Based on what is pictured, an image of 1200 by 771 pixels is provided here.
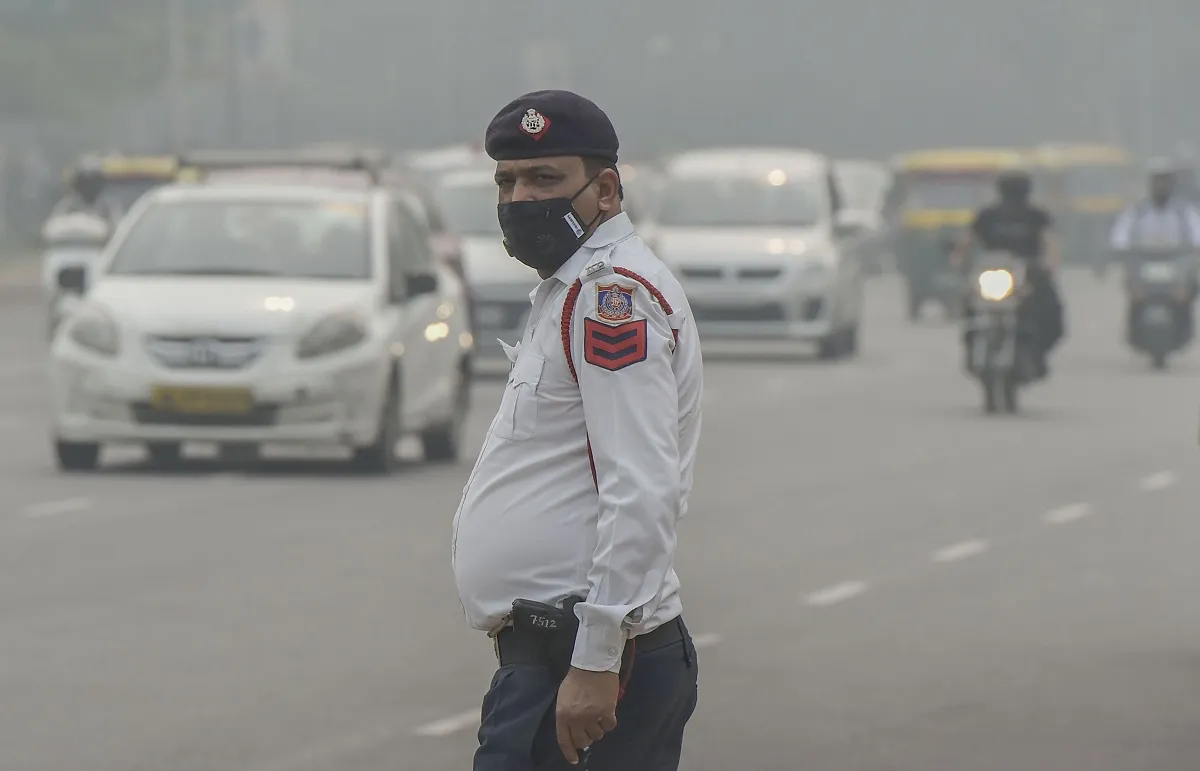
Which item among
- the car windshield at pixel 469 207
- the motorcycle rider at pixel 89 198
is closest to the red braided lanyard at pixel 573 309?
the motorcycle rider at pixel 89 198

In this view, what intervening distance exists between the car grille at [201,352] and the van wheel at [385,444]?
781mm

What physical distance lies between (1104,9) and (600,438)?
9713 centimetres

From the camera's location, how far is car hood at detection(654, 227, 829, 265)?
1104 inches

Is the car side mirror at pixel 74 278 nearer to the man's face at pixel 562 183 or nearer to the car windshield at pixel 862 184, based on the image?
the man's face at pixel 562 183

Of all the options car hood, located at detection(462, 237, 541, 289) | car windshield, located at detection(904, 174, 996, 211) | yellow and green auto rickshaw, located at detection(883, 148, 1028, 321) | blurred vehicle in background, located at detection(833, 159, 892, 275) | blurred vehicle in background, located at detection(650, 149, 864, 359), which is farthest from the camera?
blurred vehicle in background, located at detection(833, 159, 892, 275)

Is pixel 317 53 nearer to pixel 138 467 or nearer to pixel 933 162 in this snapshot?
pixel 933 162

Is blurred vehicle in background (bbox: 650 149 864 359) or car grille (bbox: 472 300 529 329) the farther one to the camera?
blurred vehicle in background (bbox: 650 149 864 359)

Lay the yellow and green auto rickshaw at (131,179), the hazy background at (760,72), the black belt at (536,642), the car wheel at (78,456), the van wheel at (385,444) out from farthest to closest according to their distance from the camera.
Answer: the hazy background at (760,72) < the yellow and green auto rickshaw at (131,179) < the car wheel at (78,456) < the van wheel at (385,444) < the black belt at (536,642)

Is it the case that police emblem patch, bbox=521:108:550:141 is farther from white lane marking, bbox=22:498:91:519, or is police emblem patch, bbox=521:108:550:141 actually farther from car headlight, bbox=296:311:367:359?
car headlight, bbox=296:311:367:359

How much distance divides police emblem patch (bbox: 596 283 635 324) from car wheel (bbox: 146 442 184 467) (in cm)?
1214

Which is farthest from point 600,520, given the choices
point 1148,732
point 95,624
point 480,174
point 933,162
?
point 933,162

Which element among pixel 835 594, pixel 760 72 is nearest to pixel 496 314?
pixel 835 594

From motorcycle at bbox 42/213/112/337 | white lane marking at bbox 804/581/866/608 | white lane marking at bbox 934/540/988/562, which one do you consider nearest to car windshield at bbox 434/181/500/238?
motorcycle at bbox 42/213/112/337

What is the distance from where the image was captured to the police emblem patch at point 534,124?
4.71 meters
